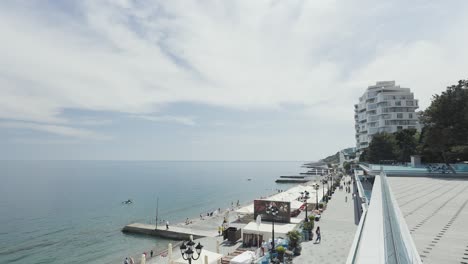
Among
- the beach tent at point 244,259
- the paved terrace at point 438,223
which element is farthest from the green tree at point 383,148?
the beach tent at point 244,259

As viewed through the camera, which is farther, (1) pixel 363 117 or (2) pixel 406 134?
(1) pixel 363 117

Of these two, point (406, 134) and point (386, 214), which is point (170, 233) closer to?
point (386, 214)

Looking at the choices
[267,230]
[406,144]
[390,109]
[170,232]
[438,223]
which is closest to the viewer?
[438,223]

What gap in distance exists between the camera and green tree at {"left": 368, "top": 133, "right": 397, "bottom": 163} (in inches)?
2475

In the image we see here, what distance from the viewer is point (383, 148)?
207ft

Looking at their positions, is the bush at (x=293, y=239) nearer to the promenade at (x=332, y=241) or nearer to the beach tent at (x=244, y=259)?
the promenade at (x=332, y=241)

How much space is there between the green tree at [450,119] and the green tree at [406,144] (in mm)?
16638

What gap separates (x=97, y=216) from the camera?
58.4 metres

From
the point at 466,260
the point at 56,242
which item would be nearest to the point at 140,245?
the point at 56,242

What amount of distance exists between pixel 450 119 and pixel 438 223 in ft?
123

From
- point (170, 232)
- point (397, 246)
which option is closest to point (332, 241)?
Answer: point (397, 246)

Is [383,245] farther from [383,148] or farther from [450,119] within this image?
[383,148]

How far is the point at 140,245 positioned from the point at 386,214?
34205mm

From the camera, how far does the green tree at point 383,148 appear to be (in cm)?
6288
